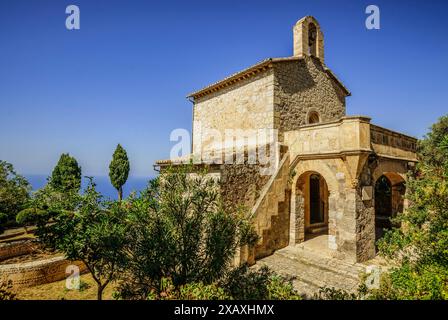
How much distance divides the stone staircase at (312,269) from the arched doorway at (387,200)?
474 centimetres

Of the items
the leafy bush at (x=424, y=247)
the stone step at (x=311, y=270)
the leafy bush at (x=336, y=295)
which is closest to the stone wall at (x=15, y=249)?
the stone step at (x=311, y=270)

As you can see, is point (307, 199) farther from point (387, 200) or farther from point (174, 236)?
point (174, 236)

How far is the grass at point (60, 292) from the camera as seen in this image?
941cm

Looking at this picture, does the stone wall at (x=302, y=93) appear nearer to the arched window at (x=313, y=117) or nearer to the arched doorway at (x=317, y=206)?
the arched window at (x=313, y=117)

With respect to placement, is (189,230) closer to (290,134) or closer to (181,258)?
(181,258)

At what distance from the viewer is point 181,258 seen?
19.3 feet

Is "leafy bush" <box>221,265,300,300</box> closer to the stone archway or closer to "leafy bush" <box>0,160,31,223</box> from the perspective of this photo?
the stone archway

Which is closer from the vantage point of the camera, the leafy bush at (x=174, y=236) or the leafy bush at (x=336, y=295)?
the leafy bush at (x=336, y=295)

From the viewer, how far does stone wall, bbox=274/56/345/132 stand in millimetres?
12320

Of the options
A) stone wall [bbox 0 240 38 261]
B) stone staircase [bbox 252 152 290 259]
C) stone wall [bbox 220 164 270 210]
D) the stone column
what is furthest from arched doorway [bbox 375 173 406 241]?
stone wall [bbox 0 240 38 261]

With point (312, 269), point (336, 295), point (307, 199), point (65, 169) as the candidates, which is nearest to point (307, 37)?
point (307, 199)
